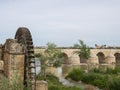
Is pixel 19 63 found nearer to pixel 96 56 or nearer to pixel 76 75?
pixel 76 75

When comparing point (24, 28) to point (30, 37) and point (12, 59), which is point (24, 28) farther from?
point (12, 59)

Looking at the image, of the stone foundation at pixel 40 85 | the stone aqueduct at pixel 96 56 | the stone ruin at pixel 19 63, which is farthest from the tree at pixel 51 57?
the stone foundation at pixel 40 85

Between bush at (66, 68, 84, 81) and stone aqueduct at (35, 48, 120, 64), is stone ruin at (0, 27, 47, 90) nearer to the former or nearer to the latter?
bush at (66, 68, 84, 81)

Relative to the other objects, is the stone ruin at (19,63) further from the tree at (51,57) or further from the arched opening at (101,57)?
the arched opening at (101,57)

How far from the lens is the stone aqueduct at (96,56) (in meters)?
83.2

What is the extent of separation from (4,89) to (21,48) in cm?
337

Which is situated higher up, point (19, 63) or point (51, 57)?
point (51, 57)

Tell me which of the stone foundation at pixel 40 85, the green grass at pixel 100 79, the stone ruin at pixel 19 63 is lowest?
the green grass at pixel 100 79

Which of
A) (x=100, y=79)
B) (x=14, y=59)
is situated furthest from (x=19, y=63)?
(x=100, y=79)

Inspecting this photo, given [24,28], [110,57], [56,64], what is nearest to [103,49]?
[110,57]

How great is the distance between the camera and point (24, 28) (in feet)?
54.2

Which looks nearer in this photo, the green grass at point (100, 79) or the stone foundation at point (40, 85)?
the stone foundation at point (40, 85)

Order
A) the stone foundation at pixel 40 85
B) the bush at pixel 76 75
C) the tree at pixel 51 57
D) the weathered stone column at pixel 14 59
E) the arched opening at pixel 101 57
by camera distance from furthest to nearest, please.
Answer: the arched opening at pixel 101 57 → the tree at pixel 51 57 → the bush at pixel 76 75 → the stone foundation at pixel 40 85 → the weathered stone column at pixel 14 59

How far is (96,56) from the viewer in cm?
8512
